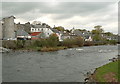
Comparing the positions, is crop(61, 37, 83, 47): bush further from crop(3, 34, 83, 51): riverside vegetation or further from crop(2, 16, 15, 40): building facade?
crop(2, 16, 15, 40): building facade

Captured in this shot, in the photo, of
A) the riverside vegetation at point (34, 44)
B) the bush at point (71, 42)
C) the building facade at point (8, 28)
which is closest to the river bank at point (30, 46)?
the riverside vegetation at point (34, 44)

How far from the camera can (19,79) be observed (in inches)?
826

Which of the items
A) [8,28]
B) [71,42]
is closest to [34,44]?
[8,28]

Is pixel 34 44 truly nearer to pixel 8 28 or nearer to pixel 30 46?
pixel 30 46

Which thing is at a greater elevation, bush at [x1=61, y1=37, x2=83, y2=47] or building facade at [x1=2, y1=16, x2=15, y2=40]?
building facade at [x1=2, y1=16, x2=15, y2=40]

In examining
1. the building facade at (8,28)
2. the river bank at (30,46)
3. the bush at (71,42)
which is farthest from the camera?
the bush at (71,42)

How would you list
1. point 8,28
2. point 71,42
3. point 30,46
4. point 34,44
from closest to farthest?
Result: point 30,46, point 34,44, point 8,28, point 71,42

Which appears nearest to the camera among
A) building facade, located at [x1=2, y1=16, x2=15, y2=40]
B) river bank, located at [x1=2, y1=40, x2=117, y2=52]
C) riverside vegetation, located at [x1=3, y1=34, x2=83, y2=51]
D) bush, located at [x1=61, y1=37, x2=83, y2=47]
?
river bank, located at [x1=2, y1=40, x2=117, y2=52]

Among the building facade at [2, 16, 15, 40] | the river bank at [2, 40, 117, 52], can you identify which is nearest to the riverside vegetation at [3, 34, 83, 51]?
the river bank at [2, 40, 117, 52]

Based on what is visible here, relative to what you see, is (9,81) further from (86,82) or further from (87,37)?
(87,37)

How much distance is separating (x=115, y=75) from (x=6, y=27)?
6917cm

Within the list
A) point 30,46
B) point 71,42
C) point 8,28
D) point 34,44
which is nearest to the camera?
point 30,46

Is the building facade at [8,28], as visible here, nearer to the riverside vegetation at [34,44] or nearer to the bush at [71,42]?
the riverside vegetation at [34,44]

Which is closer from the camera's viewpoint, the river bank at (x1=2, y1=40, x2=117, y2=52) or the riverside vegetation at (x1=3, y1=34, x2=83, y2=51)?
the river bank at (x1=2, y1=40, x2=117, y2=52)
